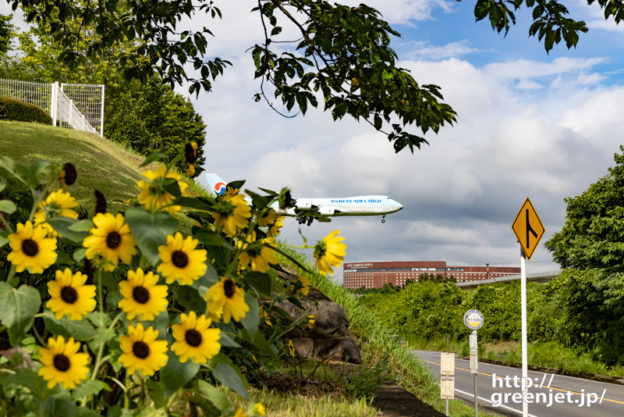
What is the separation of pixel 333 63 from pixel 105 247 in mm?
4718

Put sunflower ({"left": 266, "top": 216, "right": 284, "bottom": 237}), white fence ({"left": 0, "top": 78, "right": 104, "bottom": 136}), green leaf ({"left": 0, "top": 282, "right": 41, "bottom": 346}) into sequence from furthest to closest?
white fence ({"left": 0, "top": 78, "right": 104, "bottom": 136}), sunflower ({"left": 266, "top": 216, "right": 284, "bottom": 237}), green leaf ({"left": 0, "top": 282, "right": 41, "bottom": 346})

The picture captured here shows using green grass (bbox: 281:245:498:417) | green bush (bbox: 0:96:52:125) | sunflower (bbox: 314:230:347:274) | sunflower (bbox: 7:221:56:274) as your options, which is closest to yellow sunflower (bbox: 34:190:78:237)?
sunflower (bbox: 7:221:56:274)

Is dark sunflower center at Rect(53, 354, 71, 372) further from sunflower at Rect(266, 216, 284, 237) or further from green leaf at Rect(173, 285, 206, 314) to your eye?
sunflower at Rect(266, 216, 284, 237)

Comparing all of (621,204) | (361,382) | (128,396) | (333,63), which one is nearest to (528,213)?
(333,63)

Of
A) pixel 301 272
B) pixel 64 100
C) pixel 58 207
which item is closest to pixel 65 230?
pixel 58 207

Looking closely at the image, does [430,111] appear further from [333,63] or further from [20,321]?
[20,321]

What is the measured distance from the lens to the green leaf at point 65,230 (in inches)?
70.6

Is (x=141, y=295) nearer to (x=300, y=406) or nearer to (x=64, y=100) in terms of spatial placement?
(x=300, y=406)

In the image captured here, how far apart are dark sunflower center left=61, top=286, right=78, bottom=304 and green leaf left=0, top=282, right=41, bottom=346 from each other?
0.09 meters

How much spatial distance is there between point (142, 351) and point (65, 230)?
48 cm

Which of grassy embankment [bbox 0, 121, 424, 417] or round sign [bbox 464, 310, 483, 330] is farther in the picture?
round sign [bbox 464, 310, 483, 330]

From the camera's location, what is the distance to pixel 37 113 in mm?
22547

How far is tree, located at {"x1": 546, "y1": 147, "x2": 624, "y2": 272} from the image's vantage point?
20.0m

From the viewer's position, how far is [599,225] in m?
21.1
